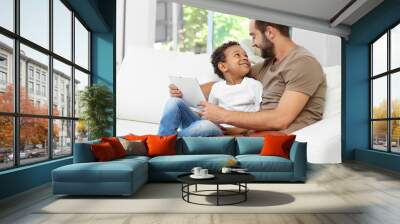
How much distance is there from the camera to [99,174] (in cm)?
490

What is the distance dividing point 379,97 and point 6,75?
25.0 feet

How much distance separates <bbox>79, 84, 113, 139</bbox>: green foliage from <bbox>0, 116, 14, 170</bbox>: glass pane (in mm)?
2569

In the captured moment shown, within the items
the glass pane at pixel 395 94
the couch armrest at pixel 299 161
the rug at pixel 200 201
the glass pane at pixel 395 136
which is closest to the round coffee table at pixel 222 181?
the rug at pixel 200 201

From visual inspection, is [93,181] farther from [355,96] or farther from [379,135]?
[355,96]

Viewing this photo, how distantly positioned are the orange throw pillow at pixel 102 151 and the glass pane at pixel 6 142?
1.03 m

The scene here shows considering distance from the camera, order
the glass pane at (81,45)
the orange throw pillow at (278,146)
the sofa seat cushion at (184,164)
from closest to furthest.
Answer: the sofa seat cushion at (184,164) → the orange throw pillow at (278,146) → the glass pane at (81,45)

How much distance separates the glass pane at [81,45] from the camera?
7.95 metres

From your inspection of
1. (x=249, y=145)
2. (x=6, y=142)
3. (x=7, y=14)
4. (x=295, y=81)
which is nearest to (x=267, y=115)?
(x=295, y=81)

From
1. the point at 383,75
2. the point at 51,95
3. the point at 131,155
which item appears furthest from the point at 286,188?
the point at 383,75

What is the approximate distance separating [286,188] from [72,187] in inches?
112

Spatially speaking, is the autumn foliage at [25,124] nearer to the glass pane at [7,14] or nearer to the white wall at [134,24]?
the glass pane at [7,14]

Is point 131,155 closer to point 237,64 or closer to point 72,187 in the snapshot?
point 72,187

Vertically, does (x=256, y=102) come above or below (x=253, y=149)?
above

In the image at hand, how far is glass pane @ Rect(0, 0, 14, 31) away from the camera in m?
4.94
